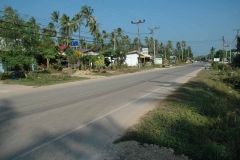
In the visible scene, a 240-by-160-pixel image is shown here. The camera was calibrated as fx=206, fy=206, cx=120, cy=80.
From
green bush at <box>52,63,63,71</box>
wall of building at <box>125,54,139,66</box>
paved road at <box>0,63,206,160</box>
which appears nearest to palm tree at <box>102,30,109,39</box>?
wall of building at <box>125,54,139,66</box>

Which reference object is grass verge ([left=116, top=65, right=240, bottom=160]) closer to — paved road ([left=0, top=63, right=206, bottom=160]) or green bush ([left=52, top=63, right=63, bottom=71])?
paved road ([left=0, top=63, right=206, bottom=160])

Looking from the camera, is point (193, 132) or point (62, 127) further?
point (62, 127)

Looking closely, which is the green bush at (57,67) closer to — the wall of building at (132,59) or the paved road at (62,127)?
the paved road at (62,127)

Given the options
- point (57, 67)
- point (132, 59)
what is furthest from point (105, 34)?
point (57, 67)

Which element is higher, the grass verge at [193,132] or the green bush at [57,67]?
the green bush at [57,67]

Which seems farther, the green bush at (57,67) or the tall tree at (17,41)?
the green bush at (57,67)

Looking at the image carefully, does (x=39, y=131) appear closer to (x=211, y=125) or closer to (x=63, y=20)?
(x=211, y=125)

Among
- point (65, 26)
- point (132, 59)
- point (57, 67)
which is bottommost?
point (57, 67)

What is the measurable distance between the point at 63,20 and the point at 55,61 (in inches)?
449

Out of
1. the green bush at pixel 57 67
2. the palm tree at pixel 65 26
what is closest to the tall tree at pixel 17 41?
the green bush at pixel 57 67

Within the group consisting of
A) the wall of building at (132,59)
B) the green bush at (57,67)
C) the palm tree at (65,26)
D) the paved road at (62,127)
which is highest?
the palm tree at (65,26)

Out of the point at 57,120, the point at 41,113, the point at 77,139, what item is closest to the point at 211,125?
the point at 77,139

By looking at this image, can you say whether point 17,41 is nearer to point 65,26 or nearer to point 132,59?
point 65,26

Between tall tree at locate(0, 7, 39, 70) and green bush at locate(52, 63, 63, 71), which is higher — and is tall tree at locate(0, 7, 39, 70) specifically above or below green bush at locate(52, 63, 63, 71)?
above
